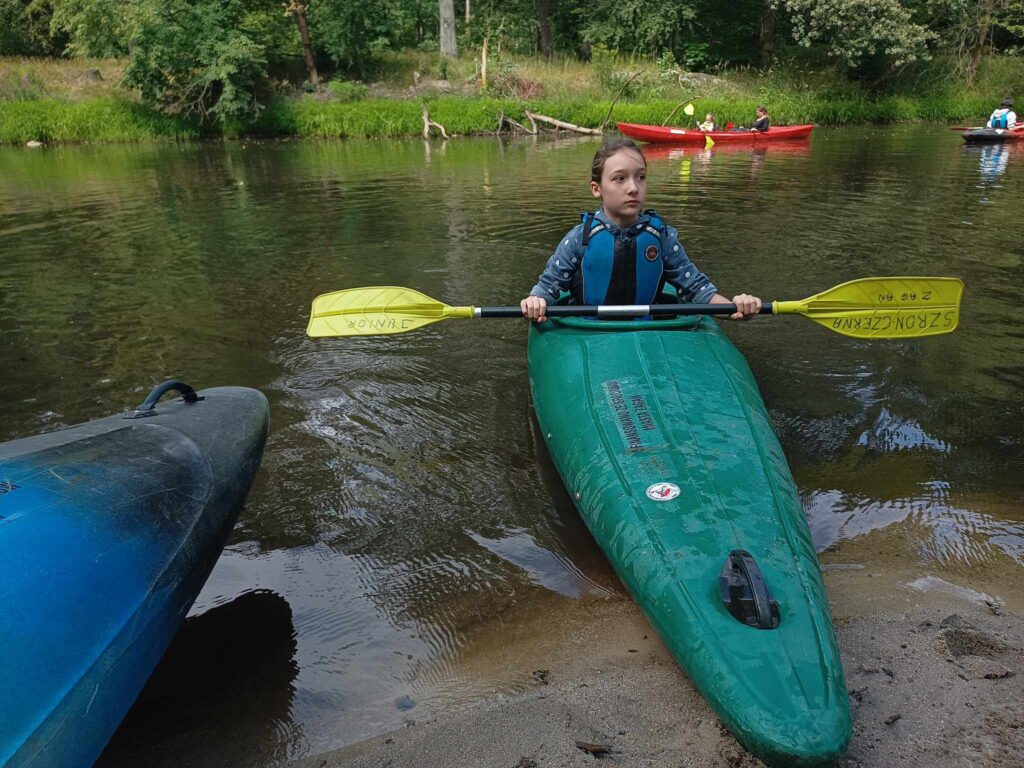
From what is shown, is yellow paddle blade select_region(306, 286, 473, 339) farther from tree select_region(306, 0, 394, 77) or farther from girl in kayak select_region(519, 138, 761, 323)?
tree select_region(306, 0, 394, 77)

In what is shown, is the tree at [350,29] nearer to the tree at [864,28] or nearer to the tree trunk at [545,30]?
the tree trunk at [545,30]

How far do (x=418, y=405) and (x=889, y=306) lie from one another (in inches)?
98.9

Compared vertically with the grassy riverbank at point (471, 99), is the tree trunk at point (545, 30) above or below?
above

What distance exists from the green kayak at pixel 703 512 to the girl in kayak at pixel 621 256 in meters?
0.21

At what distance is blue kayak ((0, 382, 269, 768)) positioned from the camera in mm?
1604

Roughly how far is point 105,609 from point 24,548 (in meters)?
0.23

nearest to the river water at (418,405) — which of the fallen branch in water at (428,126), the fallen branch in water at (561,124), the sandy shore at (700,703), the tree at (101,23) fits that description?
the sandy shore at (700,703)

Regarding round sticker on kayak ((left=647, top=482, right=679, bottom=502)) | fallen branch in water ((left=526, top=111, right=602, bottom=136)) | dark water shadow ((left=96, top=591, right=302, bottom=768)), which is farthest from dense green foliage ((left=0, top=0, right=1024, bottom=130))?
round sticker on kayak ((left=647, top=482, right=679, bottom=502))

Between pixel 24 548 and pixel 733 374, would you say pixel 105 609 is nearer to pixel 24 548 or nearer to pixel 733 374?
pixel 24 548

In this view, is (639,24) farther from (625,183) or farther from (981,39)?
(625,183)

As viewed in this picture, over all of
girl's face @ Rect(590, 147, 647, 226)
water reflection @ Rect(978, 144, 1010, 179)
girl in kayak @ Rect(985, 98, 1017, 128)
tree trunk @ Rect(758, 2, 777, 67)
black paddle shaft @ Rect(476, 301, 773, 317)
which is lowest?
water reflection @ Rect(978, 144, 1010, 179)

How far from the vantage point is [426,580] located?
2801 millimetres

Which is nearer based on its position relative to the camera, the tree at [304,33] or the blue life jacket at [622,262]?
the blue life jacket at [622,262]

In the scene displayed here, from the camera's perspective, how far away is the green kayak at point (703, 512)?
1809mm
